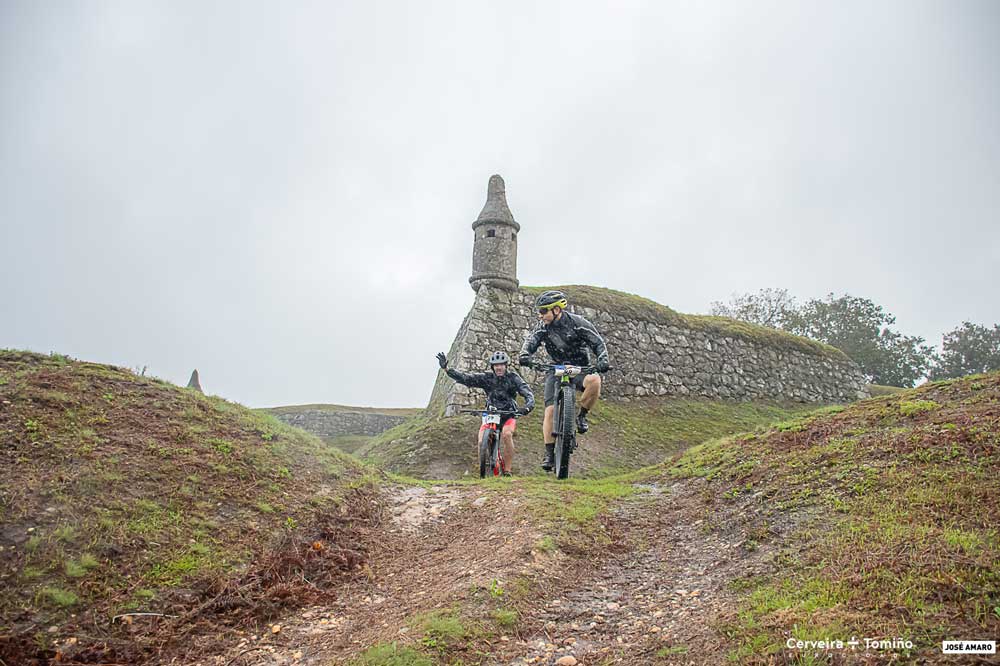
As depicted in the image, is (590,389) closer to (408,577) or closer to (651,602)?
(408,577)

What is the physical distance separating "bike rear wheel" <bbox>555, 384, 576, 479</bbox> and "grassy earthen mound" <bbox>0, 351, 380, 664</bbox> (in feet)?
8.89

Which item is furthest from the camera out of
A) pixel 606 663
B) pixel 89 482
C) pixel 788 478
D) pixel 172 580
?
pixel 788 478

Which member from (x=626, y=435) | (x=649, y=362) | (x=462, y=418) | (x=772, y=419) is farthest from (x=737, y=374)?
(x=462, y=418)

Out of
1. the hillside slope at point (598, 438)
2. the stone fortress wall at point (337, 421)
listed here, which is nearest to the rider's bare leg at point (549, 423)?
the hillside slope at point (598, 438)

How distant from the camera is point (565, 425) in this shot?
9039 mm

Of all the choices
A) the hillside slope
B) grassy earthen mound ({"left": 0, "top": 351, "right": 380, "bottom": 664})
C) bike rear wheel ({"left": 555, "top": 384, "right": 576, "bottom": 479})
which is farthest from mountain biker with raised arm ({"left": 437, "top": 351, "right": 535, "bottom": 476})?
the hillside slope

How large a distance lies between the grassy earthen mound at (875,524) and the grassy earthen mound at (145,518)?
3.70m

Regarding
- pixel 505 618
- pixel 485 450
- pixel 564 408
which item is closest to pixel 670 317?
pixel 485 450

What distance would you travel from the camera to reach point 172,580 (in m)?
5.08

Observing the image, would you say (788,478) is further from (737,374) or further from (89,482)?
(737,374)

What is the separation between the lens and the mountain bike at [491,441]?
10266 millimetres

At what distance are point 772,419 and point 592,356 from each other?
14761 mm

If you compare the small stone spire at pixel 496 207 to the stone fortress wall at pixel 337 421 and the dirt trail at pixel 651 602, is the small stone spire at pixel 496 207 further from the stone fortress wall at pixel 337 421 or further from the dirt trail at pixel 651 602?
the dirt trail at pixel 651 602

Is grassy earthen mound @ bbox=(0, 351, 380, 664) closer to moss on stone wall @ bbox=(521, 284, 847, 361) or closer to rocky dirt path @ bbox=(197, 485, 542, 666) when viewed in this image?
rocky dirt path @ bbox=(197, 485, 542, 666)
